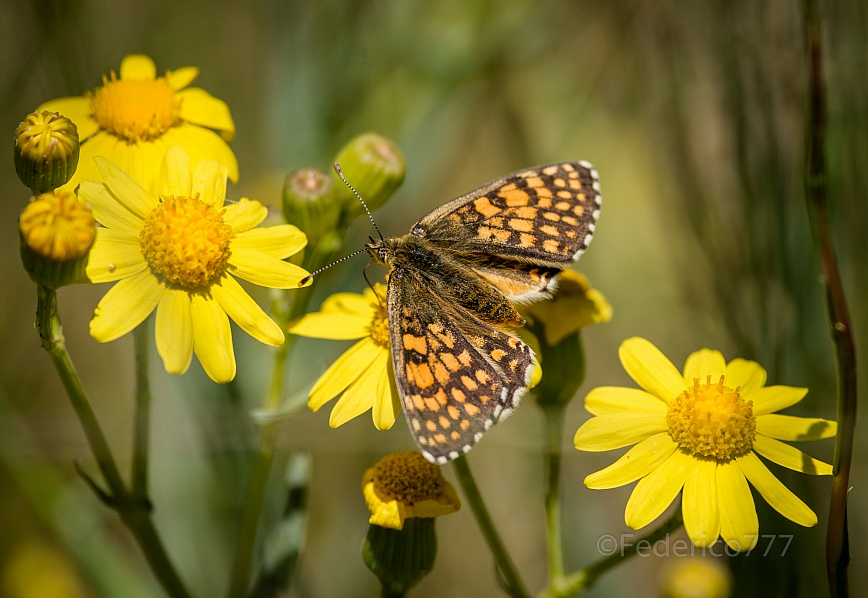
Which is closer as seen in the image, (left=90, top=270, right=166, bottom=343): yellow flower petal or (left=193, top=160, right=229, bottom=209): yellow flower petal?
(left=90, top=270, right=166, bottom=343): yellow flower petal

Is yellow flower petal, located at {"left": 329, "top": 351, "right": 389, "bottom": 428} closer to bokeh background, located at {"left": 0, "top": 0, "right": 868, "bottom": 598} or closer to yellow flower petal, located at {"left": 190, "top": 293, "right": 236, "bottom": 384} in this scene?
yellow flower petal, located at {"left": 190, "top": 293, "right": 236, "bottom": 384}

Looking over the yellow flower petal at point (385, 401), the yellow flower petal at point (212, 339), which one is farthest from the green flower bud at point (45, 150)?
the yellow flower petal at point (385, 401)

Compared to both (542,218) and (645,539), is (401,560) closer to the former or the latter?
(645,539)

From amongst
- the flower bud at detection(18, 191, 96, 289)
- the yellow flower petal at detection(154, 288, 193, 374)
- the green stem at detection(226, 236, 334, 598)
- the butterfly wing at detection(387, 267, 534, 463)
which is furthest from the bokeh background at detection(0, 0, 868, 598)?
the flower bud at detection(18, 191, 96, 289)

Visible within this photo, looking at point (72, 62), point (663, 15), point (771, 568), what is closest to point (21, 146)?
point (72, 62)

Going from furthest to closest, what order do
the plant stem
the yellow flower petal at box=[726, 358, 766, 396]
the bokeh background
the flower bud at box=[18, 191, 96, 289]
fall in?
1. the bokeh background
2. the yellow flower petal at box=[726, 358, 766, 396]
3. the flower bud at box=[18, 191, 96, 289]
4. the plant stem

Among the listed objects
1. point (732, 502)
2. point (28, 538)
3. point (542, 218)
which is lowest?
point (28, 538)

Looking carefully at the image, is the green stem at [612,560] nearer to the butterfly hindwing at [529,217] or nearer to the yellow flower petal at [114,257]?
the butterfly hindwing at [529,217]
